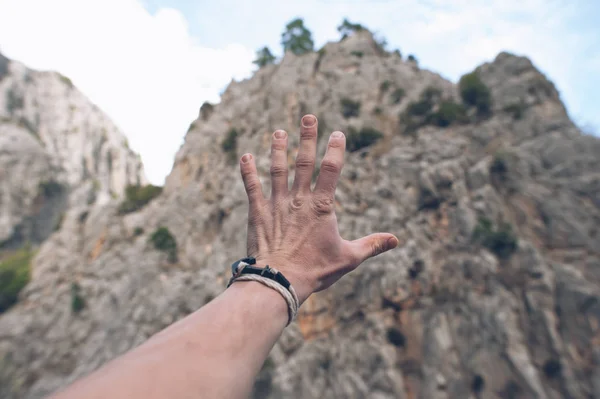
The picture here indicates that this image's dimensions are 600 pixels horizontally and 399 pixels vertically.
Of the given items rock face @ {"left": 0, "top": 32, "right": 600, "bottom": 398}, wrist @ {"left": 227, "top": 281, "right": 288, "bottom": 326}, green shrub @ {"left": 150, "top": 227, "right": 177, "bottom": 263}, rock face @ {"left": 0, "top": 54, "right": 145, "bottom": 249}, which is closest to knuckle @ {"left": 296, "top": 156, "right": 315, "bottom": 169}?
wrist @ {"left": 227, "top": 281, "right": 288, "bottom": 326}

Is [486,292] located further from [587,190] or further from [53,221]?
[53,221]

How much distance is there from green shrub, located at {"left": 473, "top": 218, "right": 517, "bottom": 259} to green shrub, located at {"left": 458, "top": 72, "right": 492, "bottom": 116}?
11978 mm

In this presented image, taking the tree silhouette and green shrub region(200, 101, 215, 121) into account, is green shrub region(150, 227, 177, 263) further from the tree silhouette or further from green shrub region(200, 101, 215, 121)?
the tree silhouette

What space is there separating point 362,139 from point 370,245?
25.5 meters

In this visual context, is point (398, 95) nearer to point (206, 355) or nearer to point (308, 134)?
point (308, 134)

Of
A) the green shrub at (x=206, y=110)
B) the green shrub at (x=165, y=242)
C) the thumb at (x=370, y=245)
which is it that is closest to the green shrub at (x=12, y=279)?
the green shrub at (x=165, y=242)

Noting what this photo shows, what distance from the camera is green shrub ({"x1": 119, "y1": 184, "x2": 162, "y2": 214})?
33000mm

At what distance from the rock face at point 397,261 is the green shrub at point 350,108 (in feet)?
0.58

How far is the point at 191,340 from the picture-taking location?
1.57 m

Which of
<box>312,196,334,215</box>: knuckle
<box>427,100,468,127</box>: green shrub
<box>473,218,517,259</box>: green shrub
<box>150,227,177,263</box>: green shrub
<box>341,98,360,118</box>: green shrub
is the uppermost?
<box>341,98,360,118</box>: green shrub

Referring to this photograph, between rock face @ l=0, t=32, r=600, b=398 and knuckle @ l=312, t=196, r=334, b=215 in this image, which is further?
rock face @ l=0, t=32, r=600, b=398

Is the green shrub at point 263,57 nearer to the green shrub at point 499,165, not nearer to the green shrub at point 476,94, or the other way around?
the green shrub at point 476,94

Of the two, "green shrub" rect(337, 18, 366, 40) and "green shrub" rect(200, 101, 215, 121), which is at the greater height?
"green shrub" rect(337, 18, 366, 40)

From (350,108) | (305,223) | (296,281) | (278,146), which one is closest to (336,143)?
(278,146)
